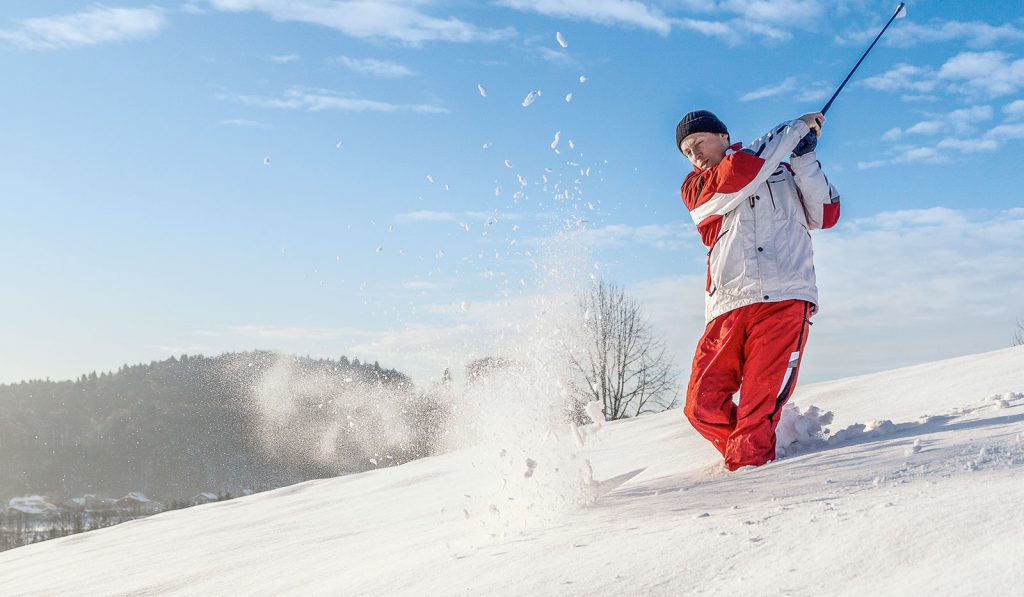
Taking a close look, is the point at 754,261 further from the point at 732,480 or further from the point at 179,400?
the point at 179,400

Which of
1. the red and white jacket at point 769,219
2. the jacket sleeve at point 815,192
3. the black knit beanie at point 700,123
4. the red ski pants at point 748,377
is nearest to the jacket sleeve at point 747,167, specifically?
the red and white jacket at point 769,219

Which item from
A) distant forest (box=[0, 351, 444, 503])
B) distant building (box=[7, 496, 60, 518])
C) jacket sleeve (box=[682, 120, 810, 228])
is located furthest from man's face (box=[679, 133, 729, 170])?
distant building (box=[7, 496, 60, 518])

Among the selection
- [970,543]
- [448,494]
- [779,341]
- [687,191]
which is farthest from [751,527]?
[448,494]

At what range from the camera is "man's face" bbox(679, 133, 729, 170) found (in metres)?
3.50

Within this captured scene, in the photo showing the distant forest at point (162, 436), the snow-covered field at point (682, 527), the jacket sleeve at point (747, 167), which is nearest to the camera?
the snow-covered field at point (682, 527)

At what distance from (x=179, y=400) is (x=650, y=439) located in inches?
2795

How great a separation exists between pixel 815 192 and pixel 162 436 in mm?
→ 73788

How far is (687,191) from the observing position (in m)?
3.56

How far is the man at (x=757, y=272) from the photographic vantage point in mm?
3225

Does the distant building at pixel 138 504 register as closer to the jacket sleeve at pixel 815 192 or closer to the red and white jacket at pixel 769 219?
the red and white jacket at pixel 769 219

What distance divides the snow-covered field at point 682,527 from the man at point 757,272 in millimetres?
257

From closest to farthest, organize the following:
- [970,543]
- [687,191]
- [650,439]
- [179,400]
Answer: [970,543] < [687,191] < [650,439] < [179,400]

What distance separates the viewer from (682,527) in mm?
2391

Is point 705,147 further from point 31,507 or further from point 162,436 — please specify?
point 162,436
